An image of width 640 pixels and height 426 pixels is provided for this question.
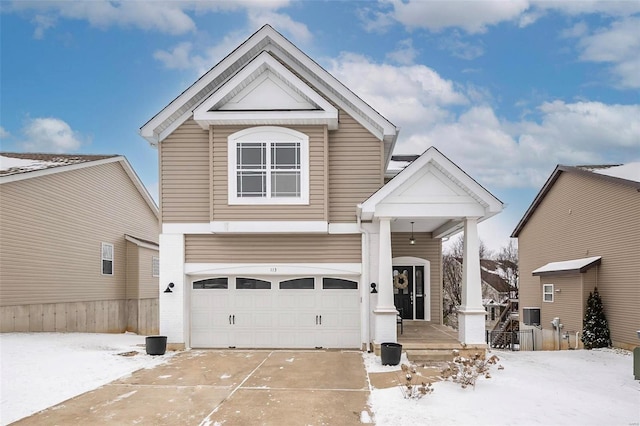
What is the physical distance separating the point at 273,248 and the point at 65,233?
8.61 m

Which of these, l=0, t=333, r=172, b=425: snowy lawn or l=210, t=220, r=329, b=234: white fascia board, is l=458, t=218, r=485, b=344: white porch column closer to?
l=210, t=220, r=329, b=234: white fascia board

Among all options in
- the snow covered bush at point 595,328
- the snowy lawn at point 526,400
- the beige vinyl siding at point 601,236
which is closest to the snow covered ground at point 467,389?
the snowy lawn at point 526,400

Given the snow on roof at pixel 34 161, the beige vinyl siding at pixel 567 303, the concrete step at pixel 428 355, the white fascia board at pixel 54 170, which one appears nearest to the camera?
the concrete step at pixel 428 355

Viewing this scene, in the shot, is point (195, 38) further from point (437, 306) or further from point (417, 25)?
point (437, 306)

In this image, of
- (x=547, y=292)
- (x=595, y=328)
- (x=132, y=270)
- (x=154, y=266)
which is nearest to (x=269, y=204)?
(x=595, y=328)

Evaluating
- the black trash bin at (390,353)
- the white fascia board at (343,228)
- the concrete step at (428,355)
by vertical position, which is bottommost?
the concrete step at (428,355)

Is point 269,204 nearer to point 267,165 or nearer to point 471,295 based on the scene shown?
point 267,165

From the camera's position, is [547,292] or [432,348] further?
[547,292]

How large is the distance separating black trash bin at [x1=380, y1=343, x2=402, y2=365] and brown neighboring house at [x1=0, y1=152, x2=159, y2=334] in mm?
11013

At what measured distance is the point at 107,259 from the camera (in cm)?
1973

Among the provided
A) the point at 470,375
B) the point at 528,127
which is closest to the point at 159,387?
the point at 470,375

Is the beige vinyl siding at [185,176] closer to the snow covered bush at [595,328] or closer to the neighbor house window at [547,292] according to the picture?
the snow covered bush at [595,328]

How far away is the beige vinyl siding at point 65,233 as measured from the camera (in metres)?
14.5

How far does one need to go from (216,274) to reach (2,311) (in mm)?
6422
